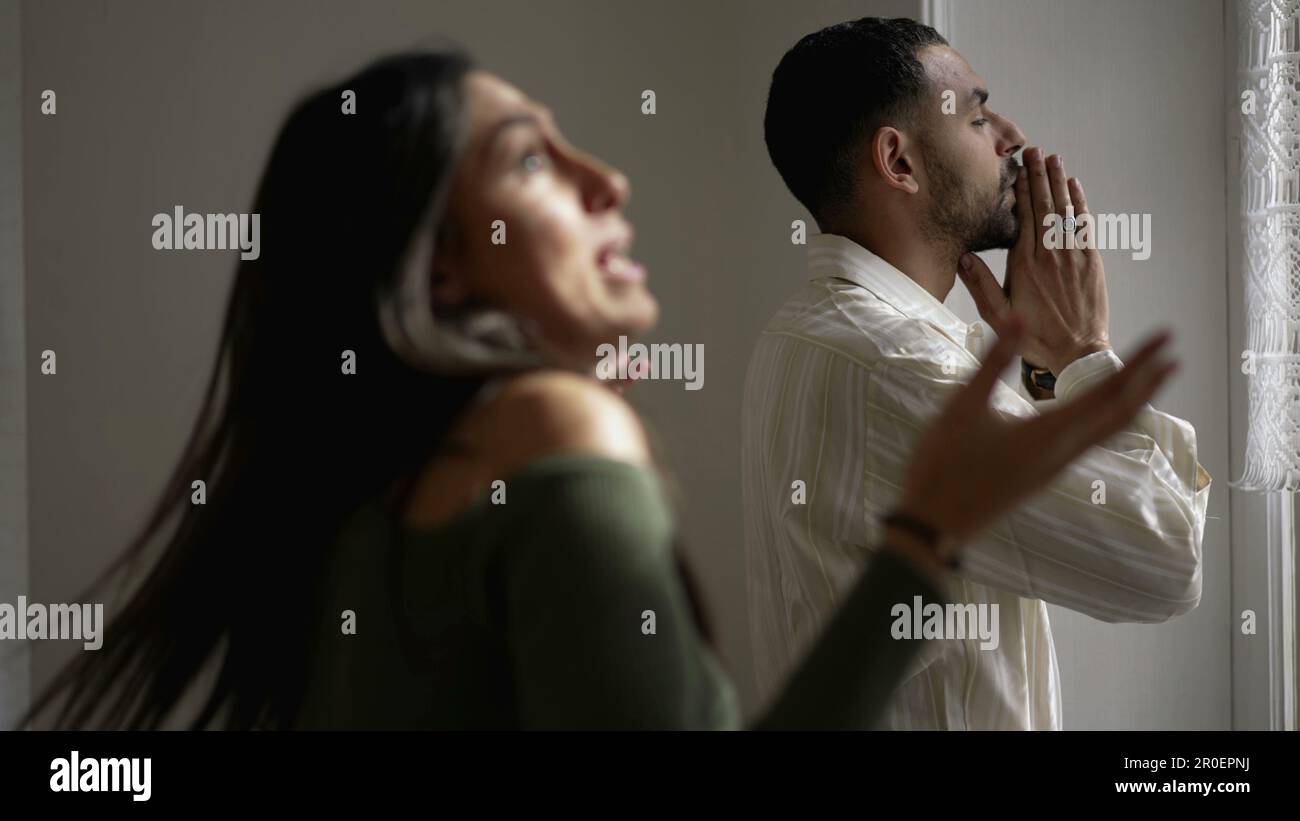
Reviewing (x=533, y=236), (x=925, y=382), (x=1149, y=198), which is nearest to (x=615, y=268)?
(x=533, y=236)

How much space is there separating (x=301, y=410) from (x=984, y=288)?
814 millimetres

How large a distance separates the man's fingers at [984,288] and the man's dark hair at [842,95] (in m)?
0.16

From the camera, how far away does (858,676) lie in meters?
0.47

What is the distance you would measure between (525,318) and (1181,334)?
1262 millimetres

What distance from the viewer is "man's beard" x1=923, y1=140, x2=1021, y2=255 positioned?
112 cm

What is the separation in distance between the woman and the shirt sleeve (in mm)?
472

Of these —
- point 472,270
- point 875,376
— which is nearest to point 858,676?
point 472,270

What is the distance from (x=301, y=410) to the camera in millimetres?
572

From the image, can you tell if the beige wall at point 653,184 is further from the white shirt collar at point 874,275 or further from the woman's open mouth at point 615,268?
the woman's open mouth at point 615,268

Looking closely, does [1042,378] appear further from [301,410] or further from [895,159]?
[301,410]

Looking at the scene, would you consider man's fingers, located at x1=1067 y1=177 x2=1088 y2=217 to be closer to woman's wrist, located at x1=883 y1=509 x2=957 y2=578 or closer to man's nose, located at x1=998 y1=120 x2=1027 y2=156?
man's nose, located at x1=998 y1=120 x2=1027 y2=156

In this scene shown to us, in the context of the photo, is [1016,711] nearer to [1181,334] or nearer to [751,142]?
[1181,334]

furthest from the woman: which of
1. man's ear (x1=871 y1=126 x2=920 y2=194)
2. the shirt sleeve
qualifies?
man's ear (x1=871 y1=126 x2=920 y2=194)
